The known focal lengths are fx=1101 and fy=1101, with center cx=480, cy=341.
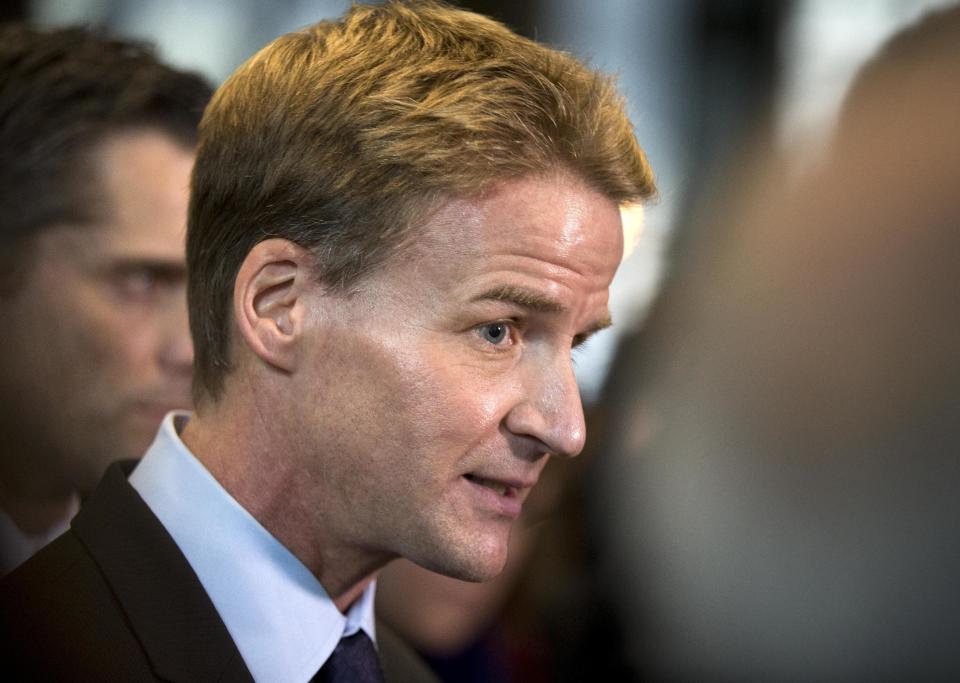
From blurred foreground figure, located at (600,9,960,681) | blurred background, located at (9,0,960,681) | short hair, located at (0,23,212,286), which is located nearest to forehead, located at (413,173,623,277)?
blurred background, located at (9,0,960,681)

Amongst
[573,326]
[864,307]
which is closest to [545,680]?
[864,307]

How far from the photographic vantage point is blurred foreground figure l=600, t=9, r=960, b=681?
7.80ft

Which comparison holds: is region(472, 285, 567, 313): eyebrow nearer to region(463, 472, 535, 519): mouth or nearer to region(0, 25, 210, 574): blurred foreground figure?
region(463, 472, 535, 519): mouth

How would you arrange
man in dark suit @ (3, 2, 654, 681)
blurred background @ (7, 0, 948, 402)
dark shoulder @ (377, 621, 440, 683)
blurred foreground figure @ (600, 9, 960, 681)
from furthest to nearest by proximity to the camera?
1. blurred background @ (7, 0, 948, 402)
2. blurred foreground figure @ (600, 9, 960, 681)
3. dark shoulder @ (377, 621, 440, 683)
4. man in dark suit @ (3, 2, 654, 681)

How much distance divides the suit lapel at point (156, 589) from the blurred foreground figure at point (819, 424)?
1533 mm

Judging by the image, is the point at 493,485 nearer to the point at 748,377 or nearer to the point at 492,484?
the point at 492,484

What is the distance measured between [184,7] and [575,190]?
153 cm

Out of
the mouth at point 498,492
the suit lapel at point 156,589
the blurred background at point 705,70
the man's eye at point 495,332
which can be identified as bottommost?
the suit lapel at point 156,589

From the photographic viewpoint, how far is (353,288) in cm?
146

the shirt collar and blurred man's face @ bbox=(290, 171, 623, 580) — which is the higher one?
blurred man's face @ bbox=(290, 171, 623, 580)

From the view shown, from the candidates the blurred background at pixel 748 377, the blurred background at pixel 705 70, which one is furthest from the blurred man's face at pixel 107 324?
the blurred background at pixel 705 70

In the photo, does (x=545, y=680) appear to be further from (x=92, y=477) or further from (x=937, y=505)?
(x=92, y=477)

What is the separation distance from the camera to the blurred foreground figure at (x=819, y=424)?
238 cm

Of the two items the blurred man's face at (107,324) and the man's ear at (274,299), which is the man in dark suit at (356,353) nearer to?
the man's ear at (274,299)
